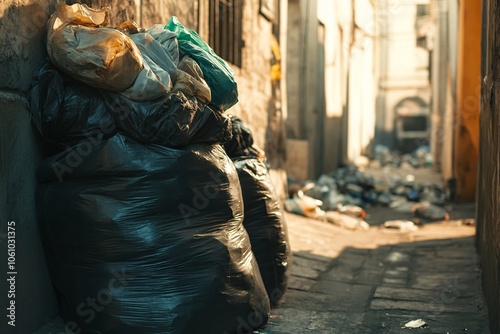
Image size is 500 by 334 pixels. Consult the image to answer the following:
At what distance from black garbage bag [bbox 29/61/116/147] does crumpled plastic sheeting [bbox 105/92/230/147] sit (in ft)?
0.17

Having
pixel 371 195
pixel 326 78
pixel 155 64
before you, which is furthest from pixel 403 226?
pixel 326 78

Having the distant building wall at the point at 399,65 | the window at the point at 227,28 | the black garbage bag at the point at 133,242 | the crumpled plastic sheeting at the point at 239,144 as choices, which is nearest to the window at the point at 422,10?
the distant building wall at the point at 399,65

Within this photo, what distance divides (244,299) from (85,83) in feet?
3.51

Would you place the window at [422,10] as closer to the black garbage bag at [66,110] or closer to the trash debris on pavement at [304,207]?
the trash debris on pavement at [304,207]

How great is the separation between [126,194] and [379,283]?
7.27 feet

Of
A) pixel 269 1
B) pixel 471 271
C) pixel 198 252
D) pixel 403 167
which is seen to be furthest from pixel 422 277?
pixel 403 167

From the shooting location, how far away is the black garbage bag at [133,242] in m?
2.25

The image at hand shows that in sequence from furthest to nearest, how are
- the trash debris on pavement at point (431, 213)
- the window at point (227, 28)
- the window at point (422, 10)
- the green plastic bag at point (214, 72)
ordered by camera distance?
the window at point (422, 10) < the trash debris on pavement at point (431, 213) < the window at point (227, 28) < the green plastic bag at point (214, 72)

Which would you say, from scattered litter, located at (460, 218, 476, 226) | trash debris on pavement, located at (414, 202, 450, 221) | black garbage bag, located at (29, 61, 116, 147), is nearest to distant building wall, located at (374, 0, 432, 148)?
trash debris on pavement, located at (414, 202, 450, 221)

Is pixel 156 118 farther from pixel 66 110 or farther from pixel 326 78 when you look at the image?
pixel 326 78

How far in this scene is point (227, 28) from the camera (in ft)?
17.9

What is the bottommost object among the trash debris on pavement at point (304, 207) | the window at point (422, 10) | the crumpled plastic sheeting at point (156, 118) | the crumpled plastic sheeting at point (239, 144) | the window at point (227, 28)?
the trash debris on pavement at point (304, 207)

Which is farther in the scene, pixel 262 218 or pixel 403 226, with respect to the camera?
pixel 403 226

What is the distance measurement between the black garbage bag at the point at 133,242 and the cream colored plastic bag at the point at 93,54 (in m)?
0.23
